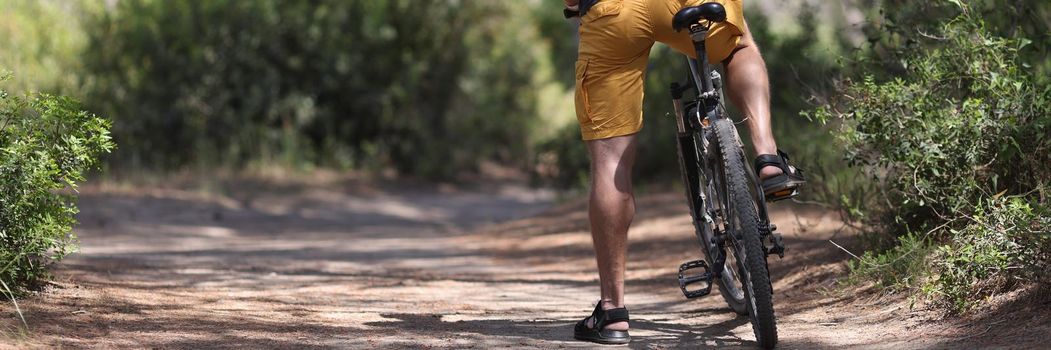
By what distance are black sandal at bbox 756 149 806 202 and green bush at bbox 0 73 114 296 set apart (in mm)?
2563

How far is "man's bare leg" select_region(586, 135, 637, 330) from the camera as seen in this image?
466 centimetres

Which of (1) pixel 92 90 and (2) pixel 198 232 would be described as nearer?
(2) pixel 198 232

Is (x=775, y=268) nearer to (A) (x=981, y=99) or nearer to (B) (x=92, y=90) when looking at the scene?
(A) (x=981, y=99)

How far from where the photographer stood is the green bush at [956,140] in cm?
491

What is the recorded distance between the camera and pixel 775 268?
6.84m

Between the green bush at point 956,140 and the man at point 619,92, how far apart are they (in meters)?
0.89

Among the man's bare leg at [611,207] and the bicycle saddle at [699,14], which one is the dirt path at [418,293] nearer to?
the man's bare leg at [611,207]

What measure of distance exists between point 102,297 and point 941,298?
343cm

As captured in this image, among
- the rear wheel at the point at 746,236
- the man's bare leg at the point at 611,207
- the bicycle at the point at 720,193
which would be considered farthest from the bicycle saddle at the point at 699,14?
the man's bare leg at the point at 611,207

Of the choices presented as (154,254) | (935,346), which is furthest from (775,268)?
(154,254)

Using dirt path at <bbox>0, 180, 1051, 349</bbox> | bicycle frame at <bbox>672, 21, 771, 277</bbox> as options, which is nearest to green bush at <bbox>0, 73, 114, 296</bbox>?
dirt path at <bbox>0, 180, 1051, 349</bbox>

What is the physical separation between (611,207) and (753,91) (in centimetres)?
67

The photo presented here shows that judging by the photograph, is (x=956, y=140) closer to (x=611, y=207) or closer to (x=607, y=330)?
(x=611, y=207)

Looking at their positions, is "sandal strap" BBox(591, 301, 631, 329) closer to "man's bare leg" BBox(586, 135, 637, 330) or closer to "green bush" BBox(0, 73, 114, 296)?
"man's bare leg" BBox(586, 135, 637, 330)
